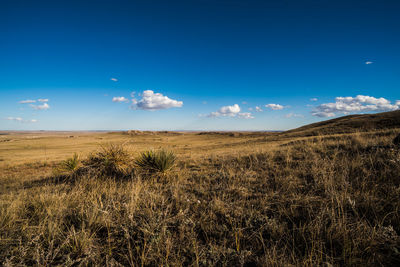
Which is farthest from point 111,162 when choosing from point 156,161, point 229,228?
point 229,228

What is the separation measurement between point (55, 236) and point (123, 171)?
349 centimetres

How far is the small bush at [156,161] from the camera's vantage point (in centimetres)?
555

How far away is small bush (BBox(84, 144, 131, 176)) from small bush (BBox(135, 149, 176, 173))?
0.54 meters

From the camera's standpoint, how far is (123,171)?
5.92m

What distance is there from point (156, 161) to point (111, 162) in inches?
72.7

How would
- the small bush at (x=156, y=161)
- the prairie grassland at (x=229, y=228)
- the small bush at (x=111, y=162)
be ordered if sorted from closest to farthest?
the prairie grassland at (x=229, y=228)
the small bush at (x=156, y=161)
the small bush at (x=111, y=162)

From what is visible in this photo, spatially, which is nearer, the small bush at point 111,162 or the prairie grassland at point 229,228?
the prairie grassland at point 229,228

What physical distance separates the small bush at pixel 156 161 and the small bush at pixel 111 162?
0.54 m

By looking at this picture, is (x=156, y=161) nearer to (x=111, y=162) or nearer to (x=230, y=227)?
(x=111, y=162)

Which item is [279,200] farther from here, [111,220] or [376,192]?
[111,220]

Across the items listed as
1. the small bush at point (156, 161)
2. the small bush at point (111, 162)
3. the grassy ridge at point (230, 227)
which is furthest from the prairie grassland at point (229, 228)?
the small bush at point (111, 162)

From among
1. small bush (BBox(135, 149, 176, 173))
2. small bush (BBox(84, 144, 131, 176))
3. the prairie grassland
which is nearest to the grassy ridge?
the prairie grassland

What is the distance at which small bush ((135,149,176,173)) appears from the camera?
555 centimetres

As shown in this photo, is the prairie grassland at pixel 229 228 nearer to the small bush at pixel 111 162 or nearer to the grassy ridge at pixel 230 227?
the grassy ridge at pixel 230 227
